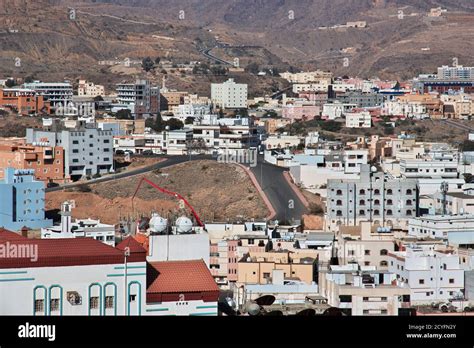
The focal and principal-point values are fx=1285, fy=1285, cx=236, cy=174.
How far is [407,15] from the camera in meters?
80.6

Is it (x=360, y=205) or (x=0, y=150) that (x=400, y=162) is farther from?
(x=0, y=150)

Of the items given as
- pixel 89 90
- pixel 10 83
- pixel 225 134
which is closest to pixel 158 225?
pixel 225 134

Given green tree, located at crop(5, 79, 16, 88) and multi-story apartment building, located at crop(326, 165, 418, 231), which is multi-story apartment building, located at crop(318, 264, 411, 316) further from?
green tree, located at crop(5, 79, 16, 88)

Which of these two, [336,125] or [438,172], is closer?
[438,172]

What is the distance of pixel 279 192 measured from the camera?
22.6 m

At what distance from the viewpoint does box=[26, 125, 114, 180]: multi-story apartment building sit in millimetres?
24312

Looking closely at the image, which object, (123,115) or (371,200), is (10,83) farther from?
(371,200)

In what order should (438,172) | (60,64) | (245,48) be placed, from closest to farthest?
(438,172) < (60,64) < (245,48)

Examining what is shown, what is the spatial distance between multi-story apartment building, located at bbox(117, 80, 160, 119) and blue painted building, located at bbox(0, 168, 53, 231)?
16400 mm

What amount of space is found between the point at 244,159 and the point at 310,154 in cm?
241

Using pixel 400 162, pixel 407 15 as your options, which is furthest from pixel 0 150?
pixel 407 15

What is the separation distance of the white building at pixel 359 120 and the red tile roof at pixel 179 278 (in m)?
25.9

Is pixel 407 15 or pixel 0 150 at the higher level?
pixel 407 15

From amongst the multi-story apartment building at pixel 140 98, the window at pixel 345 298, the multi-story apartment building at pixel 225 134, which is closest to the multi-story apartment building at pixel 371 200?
the multi-story apartment building at pixel 225 134
